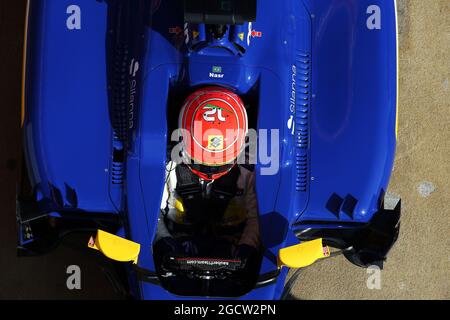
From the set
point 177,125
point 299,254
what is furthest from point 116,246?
point 299,254

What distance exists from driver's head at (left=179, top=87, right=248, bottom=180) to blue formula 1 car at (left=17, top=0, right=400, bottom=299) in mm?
193

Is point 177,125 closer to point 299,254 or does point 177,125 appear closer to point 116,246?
point 116,246

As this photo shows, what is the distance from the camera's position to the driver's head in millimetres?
2258

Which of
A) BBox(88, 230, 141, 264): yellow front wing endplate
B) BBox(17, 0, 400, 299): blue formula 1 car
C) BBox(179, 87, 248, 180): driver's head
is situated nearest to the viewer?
BBox(179, 87, 248, 180): driver's head

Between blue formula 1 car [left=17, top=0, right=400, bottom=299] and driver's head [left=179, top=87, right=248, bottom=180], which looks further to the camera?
blue formula 1 car [left=17, top=0, right=400, bottom=299]

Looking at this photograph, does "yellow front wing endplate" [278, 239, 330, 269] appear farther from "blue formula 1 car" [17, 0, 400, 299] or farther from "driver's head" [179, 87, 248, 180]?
"driver's head" [179, 87, 248, 180]

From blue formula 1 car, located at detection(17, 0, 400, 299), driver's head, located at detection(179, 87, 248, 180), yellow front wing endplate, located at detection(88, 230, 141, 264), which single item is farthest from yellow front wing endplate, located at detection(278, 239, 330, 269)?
yellow front wing endplate, located at detection(88, 230, 141, 264)

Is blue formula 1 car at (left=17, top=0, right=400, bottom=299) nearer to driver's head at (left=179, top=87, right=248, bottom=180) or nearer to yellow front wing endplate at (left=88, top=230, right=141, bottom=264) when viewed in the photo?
yellow front wing endplate at (left=88, top=230, right=141, bottom=264)

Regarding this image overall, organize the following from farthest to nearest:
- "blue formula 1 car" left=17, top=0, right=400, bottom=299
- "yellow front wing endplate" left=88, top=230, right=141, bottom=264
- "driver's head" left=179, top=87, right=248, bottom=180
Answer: "blue formula 1 car" left=17, top=0, right=400, bottom=299, "yellow front wing endplate" left=88, top=230, right=141, bottom=264, "driver's head" left=179, top=87, right=248, bottom=180

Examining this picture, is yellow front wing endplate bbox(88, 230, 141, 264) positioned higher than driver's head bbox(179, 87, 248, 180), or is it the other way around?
driver's head bbox(179, 87, 248, 180)

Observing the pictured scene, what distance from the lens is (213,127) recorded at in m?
2.25

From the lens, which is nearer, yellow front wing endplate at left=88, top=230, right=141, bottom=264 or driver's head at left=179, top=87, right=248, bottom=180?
driver's head at left=179, top=87, right=248, bottom=180

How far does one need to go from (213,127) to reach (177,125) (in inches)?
14.3
